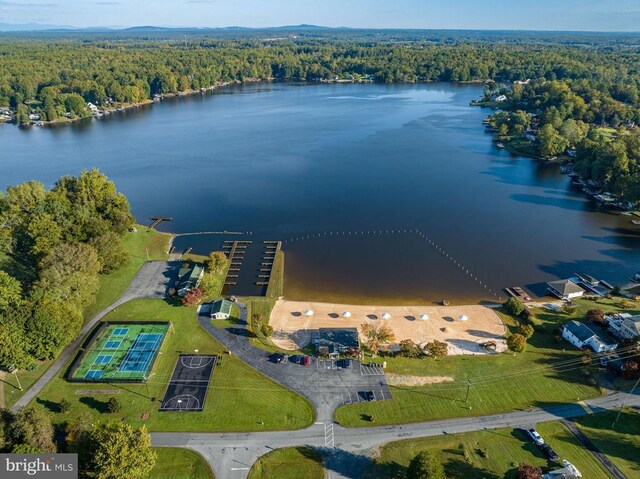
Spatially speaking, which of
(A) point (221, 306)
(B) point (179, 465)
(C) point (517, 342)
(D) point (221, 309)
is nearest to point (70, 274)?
(A) point (221, 306)

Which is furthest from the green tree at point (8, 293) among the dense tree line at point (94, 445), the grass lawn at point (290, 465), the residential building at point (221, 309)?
the grass lawn at point (290, 465)

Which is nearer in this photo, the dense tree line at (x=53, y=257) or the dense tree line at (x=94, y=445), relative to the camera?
the dense tree line at (x=94, y=445)

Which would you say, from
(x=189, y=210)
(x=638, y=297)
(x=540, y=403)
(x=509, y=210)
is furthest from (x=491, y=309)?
(x=189, y=210)

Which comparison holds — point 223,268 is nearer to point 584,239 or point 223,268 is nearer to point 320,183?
point 320,183

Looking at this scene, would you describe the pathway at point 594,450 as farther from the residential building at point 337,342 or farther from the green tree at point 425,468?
the residential building at point 337,342

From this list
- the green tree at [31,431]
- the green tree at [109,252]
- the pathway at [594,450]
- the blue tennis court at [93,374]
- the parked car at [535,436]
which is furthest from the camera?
the green tree at [109,252]

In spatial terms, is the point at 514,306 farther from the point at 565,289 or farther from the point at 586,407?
the point at 586,407
